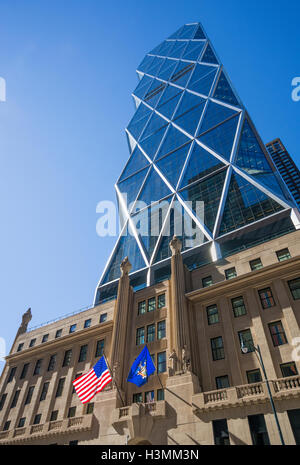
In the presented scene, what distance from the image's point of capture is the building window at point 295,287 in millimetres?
32062

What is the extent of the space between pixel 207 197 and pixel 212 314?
43557 mm

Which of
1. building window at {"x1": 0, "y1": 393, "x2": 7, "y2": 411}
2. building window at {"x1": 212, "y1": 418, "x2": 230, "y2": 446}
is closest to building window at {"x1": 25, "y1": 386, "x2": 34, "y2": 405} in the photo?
building window at {"x1": 0, "y1": 393, "x2": 7, "y2": 411}

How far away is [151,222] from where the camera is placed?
8731 centimetres

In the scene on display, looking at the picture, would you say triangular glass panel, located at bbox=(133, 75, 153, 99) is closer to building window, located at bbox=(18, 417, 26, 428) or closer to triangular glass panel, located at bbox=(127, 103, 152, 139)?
triangular glass panel, located at bbox=(127, 103, 152, 139)

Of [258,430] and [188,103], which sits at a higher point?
[188,103]

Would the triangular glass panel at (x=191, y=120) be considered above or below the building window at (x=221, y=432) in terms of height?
above


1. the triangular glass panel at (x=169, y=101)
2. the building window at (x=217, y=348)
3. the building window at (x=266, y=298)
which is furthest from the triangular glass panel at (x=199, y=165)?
the building window at (x=217, y=348)

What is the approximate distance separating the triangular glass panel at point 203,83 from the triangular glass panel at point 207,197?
50.0 m

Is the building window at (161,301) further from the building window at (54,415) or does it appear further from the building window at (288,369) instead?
the building window at (54,415)

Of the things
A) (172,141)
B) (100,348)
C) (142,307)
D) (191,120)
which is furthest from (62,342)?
(191,120)

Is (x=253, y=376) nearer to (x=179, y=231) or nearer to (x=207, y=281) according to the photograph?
(x=207, y=281)

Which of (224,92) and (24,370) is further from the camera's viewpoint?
(224,92)

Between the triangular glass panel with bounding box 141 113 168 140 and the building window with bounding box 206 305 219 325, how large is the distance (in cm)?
9548
